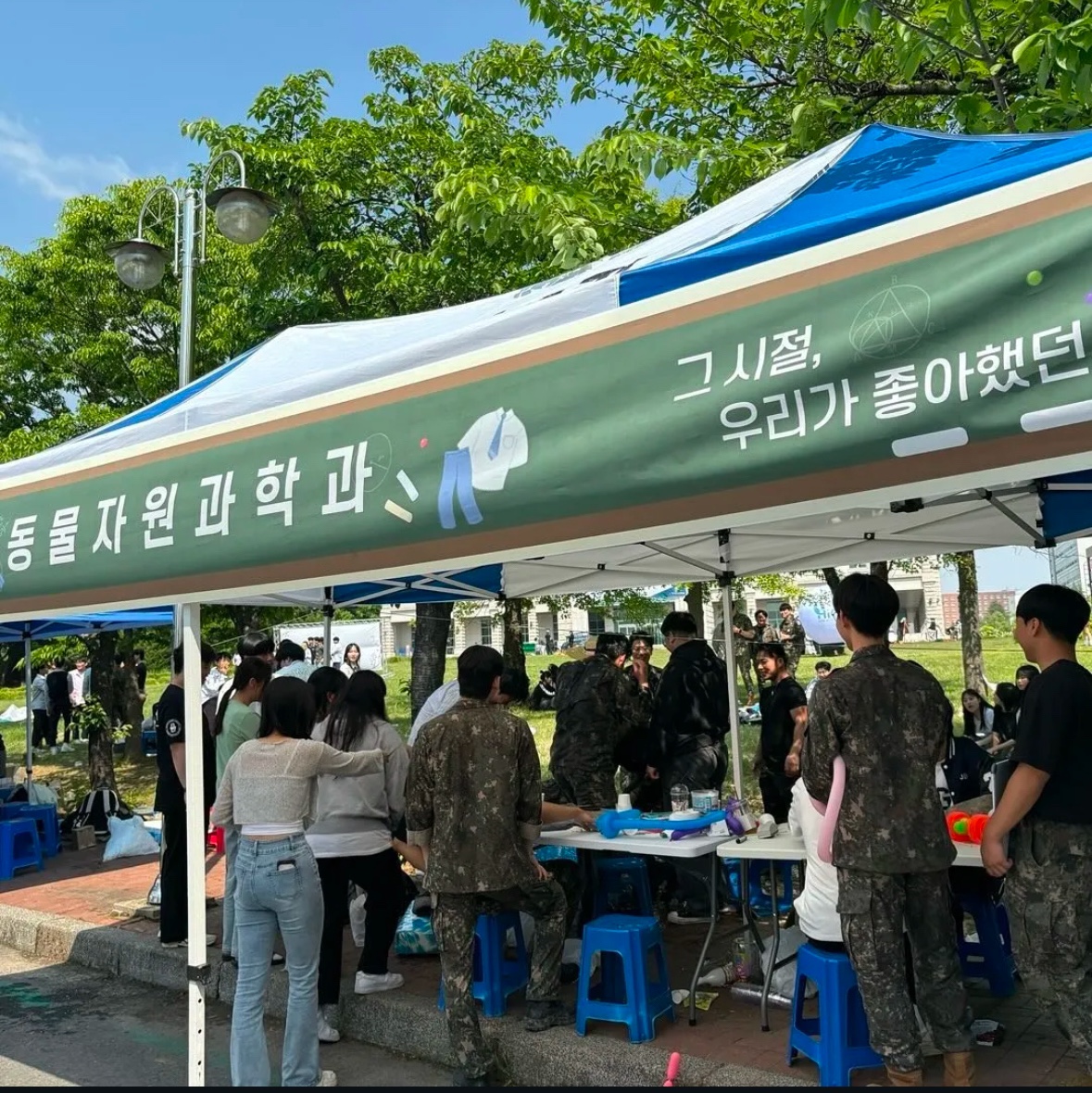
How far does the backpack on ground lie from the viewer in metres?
9.82

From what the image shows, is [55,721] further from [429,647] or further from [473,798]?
[473,798]

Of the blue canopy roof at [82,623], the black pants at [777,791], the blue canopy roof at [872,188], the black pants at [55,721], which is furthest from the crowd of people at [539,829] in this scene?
the black pants at [55,721]

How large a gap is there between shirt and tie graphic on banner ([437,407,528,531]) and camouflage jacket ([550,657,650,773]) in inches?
132

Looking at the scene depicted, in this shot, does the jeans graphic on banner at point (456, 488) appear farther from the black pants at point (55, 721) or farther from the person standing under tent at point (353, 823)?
the black pants at point (55, 721)

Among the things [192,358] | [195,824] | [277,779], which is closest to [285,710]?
[277,779]

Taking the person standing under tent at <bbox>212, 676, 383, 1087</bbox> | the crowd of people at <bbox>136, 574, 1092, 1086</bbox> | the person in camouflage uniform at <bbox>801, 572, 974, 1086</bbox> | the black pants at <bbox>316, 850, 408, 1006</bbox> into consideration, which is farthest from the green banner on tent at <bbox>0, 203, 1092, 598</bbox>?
the black pants at <bbox>316, 850, 408, 1006</bbox>

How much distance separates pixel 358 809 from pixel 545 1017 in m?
1.22

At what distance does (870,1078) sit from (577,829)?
5.80 ft

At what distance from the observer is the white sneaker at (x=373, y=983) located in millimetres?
4680

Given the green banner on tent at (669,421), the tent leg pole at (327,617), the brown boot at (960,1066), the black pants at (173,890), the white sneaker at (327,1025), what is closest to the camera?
the green banner on tent at (669,421)

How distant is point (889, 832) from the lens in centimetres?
315

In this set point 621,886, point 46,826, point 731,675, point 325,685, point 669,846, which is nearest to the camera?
point 669,846

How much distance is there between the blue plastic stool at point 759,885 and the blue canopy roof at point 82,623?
5.59 meters

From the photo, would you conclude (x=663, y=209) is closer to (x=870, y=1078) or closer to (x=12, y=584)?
(x=12, y=584)
